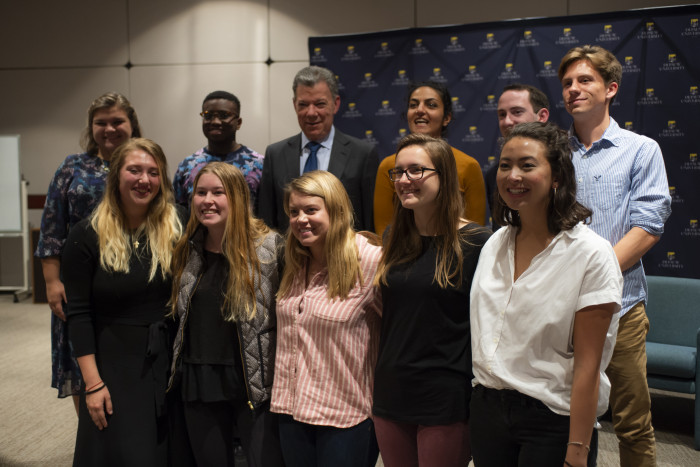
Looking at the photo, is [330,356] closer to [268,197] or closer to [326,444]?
[326,444]

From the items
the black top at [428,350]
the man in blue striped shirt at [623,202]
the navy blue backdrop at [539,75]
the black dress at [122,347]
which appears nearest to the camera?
the black top at [428,350]

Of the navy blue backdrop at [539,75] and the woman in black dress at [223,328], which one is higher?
the navy blue backdrop at [539,75]

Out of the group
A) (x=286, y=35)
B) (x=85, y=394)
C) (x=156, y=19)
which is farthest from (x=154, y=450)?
(x=156, y=19)

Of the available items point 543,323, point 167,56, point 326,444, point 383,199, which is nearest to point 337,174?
point 383,199

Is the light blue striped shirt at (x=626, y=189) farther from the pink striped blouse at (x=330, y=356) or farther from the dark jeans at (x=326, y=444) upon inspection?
the dark jeans at (x=326, y=444)

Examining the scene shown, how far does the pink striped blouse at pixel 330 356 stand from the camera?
6.33ft

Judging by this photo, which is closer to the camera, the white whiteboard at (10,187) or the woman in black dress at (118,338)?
the woman in black dress at (118,338)

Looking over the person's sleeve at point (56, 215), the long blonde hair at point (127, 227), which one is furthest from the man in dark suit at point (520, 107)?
the person's sleeve at point (56, 215)

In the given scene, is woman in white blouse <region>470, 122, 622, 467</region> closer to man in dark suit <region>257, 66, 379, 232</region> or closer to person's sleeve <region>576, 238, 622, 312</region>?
person's sleeve <region>576, 238, 622, 312</region>

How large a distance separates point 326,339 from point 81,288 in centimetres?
96

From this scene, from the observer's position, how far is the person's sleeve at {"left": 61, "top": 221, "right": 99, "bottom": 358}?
218cm

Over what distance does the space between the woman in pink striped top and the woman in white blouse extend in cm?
45

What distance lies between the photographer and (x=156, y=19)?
21.1 ft

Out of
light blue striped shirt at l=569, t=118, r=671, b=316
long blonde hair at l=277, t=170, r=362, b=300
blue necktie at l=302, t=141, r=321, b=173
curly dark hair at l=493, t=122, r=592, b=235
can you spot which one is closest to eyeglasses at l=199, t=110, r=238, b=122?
blue necktie at l=302, t=141, r=321, b=173
